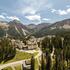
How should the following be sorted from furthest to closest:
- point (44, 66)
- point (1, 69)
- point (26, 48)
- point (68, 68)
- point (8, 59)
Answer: point (26, 48) < point (8, 59) < point (68, 68) < point (44, 66) < point (1, 69)

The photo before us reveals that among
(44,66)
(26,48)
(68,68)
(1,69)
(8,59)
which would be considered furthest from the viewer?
(26,48)

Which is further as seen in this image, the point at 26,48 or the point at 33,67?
the point at 26,48

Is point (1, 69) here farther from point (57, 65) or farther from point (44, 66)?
point (57, 65)

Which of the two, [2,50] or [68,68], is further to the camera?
[2,50]

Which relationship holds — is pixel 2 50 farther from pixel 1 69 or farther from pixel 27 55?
pixel 1 69

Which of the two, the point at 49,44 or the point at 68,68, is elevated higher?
the point at 49,44

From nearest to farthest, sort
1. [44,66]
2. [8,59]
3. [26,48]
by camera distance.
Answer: [44,66]
[8,59]
[26,48]

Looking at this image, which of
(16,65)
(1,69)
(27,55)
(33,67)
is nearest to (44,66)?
(33,67)
